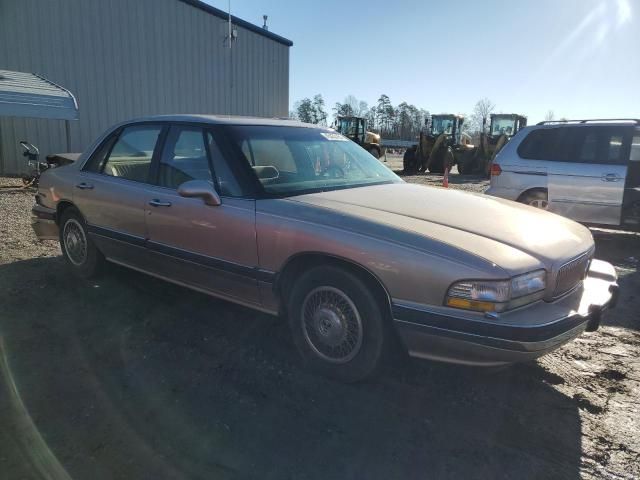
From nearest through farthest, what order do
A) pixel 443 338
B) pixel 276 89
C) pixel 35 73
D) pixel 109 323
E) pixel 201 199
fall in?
pixel 443 338 → pixel 201 199 → pixel 109 323 → pixel 35 73 → pixel 276 89

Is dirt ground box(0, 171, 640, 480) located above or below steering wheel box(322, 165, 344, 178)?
below

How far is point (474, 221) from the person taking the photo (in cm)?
307

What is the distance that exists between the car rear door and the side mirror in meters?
5.52

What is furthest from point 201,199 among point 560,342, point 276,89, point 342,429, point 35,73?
point 276,89

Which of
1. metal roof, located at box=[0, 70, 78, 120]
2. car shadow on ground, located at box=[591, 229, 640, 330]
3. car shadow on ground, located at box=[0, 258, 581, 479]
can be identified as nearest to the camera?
car shadow on ground, located at box=[0, 258, 581, 479]

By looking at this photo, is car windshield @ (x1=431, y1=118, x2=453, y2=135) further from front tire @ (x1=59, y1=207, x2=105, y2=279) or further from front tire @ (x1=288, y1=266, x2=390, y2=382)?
front tire @ (x1=288, y1=266, x2=390, y2=382)

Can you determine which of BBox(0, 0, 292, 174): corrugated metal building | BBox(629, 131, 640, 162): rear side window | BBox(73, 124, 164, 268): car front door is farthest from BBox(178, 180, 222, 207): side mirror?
BBox(0, 0, 292, 174): corrugated metal building

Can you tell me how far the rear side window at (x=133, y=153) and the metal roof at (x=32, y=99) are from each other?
329 inches

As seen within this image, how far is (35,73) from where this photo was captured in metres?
15.0

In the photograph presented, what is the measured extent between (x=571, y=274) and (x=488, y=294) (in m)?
0.81

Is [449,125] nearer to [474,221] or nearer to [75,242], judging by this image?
[75,242]

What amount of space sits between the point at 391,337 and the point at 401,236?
1.94ft

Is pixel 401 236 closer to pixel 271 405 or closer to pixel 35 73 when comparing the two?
pixel 271 405

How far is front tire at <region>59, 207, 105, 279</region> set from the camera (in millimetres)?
4730
